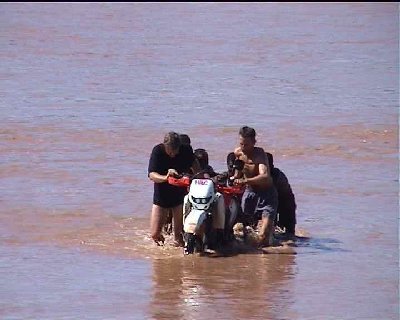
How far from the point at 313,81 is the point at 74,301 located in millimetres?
20021

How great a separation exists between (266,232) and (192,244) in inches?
35.3

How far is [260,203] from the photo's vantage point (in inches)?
517

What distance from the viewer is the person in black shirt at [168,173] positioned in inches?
501

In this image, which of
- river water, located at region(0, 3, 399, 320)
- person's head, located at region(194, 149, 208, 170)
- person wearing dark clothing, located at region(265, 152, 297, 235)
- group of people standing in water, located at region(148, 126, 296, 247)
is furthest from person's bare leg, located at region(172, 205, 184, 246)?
person wearing dark clothing, located at region(265, 152, 297, 235)

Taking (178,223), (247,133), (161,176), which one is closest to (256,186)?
(247,133)

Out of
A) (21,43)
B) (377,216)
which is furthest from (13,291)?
(21,43)

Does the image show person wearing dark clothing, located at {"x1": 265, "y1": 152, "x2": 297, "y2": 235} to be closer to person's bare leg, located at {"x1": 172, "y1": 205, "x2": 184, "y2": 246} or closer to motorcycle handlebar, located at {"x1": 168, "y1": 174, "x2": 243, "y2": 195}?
motorcycle handlebar, located at {"x1": 168, "y1": 174, "x2": 243, "y2": 195}

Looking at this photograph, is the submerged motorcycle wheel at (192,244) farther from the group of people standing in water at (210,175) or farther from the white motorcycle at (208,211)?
the group of people standing in water at (210,175)

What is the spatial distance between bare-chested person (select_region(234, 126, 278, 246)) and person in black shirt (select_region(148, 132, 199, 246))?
499mm

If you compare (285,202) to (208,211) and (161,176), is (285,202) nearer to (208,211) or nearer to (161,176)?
(208,211)

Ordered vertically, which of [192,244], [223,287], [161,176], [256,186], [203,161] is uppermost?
[203,161]

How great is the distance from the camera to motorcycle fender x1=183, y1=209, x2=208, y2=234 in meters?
12.4

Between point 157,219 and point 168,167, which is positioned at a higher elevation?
point 168,167

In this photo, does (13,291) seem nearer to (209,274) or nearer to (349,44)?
(209,274)
